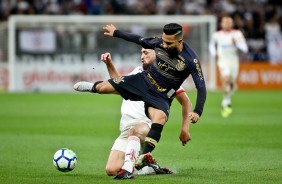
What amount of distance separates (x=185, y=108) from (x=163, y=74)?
0.87 m

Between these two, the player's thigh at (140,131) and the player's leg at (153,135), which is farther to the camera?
the player's thigh at (140,131)

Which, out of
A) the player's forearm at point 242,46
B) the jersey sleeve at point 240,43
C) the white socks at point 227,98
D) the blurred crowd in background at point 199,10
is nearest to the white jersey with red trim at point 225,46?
the jersey sleeve at point 240,43

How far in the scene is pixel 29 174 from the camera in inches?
400

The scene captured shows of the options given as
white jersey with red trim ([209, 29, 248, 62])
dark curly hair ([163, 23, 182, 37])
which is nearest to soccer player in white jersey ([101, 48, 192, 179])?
dark curly hair ([163, 23, 182, 37])

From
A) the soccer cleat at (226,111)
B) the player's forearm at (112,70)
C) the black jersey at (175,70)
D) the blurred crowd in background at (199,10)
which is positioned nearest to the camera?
the black jersey at (175,70)

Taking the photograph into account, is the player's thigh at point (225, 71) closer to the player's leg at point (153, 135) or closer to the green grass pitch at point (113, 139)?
the green grass pitch at point (113, 139)

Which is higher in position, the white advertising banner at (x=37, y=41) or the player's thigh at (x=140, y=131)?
the player's thigh at (x=140, y=131)

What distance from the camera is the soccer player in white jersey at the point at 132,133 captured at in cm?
972

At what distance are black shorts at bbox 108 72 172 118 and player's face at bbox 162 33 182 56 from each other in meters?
0.54

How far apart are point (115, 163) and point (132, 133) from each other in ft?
1.57

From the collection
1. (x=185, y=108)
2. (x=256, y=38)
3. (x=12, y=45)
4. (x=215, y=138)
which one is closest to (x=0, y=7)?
(x=12, y=45)

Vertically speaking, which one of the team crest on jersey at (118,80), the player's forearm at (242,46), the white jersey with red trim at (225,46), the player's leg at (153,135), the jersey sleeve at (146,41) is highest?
the jersey sleeve at (146,41)

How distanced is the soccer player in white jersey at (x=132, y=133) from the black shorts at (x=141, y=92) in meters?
0.45

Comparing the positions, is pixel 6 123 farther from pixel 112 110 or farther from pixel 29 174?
pixel 29 174
